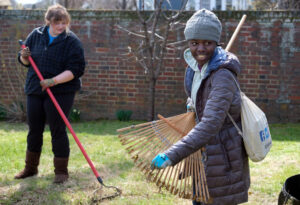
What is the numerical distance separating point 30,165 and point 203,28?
10.2ft

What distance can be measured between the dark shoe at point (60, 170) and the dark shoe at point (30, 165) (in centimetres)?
31

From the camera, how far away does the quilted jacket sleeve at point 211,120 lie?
7.56 feet

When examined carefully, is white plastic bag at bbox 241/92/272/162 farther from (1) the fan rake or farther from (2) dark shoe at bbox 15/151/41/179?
(2) dark shoe at bbox 15/151/41/179

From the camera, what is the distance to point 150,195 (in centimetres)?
421

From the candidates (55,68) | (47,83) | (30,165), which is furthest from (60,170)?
(55,68)

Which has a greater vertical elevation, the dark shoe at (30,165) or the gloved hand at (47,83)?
the gloved hand at (47,83)

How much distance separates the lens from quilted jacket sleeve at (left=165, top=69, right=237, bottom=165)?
2.30m

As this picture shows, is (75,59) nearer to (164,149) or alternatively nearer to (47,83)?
(47,83)

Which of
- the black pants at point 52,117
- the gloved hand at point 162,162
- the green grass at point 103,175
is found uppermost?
the gloved hand at point 162,162

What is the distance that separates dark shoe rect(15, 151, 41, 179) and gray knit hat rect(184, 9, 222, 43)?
9.33ft

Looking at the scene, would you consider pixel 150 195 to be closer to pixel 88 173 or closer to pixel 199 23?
pixel 88 173

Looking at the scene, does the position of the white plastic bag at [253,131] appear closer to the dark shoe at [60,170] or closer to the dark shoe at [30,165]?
the dark shoe at [60,170]

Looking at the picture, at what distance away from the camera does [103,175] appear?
486 centimetres

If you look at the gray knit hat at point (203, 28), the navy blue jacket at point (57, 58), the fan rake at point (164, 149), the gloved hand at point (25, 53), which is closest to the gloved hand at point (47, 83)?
the navy blue jacket at point (57, 58)
